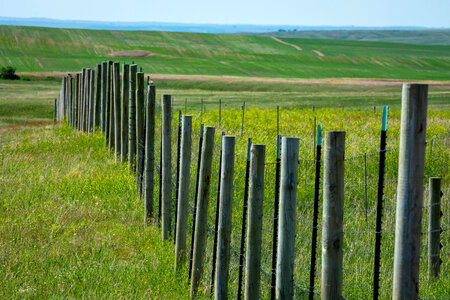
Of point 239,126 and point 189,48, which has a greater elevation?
point 189,48

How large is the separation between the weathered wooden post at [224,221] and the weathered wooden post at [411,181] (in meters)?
1.99

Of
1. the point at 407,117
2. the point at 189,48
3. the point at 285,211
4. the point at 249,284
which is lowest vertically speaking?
the point at 249,284

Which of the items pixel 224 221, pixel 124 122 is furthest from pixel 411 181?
pixel 124 122

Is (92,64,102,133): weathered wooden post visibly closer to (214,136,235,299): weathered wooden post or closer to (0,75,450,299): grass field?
(0,75,450,299): grass field

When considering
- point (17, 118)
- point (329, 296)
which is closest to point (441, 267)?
point (329, 296)

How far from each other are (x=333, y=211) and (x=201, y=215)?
2142mm

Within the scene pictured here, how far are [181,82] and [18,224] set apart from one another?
4950 cm

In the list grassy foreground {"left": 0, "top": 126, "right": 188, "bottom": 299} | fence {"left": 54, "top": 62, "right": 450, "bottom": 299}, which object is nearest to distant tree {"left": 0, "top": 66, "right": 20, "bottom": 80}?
fence {"left": 54, "top": 62, "right": 450, "bottom": 299}

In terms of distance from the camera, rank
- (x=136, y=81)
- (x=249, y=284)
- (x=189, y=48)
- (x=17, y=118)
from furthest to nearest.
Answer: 1. (x=189, y=48)
2. (x=17, y=118)
3. (x=136, y=81)
4. (x=249, y=284)

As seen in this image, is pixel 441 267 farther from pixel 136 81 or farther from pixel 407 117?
pixel 136 81

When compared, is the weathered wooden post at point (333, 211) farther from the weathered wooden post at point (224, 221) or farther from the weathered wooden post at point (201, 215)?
the weathered wooden post at point (201, 215)

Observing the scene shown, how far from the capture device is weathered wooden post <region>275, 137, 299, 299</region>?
3754mm

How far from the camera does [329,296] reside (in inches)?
136

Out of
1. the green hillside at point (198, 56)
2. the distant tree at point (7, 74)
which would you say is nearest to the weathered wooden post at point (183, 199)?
the distant tree at point (7, 74)
